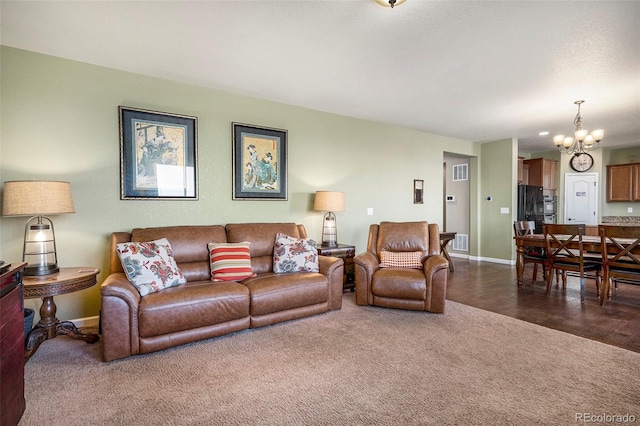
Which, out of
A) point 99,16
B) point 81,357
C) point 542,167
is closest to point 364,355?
point 81,357

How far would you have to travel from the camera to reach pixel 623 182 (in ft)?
23.3

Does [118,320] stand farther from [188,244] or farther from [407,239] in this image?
[407,239]

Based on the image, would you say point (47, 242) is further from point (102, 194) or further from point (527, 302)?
point (527, 302)

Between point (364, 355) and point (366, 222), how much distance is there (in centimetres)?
290

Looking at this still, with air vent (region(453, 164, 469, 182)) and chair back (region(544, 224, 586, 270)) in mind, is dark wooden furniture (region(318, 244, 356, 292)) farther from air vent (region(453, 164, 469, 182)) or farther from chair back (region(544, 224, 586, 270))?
air vent (region(453, 164, 469, 182))

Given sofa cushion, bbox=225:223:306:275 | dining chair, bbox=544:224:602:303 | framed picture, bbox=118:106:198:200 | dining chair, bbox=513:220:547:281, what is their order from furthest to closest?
dining chair, bbox=513:220:547:281, dining chair, bbox=544:224:602:303, sofa cushion, bbox=225:223:306:275, framed picture, bbox=118:106:198:200

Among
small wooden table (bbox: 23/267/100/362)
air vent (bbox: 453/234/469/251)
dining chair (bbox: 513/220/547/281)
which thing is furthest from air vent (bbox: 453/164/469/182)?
small wooden table (bbox: 23/267/100/362)

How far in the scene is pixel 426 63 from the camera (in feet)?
9.92

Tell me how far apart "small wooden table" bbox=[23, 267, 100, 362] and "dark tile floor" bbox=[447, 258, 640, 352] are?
12.4 ft

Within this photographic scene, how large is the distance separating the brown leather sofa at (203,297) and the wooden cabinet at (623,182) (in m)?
7.54

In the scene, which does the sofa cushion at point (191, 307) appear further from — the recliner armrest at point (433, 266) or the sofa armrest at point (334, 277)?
the recliner armrest at point (433, 266)

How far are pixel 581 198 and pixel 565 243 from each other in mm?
4691

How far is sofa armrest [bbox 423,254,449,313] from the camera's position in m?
3.27

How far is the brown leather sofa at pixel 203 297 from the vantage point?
7.66 ft
